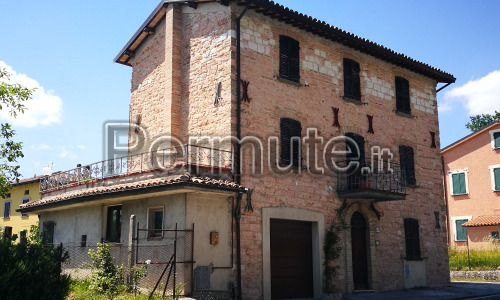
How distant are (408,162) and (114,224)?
11245 millimetres

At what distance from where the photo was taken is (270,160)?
47.3 feet

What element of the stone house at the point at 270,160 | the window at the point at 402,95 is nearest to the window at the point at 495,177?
the stone house at the point at 270,160

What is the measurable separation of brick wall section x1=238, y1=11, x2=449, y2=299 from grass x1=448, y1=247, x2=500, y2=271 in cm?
562

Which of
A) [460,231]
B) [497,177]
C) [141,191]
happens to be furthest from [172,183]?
[460,231]

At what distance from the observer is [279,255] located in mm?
14602

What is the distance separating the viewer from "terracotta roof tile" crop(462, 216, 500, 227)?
86.8ft

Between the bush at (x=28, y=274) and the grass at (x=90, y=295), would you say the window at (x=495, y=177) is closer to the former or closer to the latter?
the grass at (x=90, y=295)

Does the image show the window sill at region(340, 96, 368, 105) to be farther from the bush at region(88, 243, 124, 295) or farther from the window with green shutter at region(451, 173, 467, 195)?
the window with green shutter at region(451, 173, 467, 195)

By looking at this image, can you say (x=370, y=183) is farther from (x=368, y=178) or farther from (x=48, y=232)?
(x=48, y=232)

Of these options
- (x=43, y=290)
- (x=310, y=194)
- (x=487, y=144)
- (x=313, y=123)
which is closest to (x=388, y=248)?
(x=310, y=194)

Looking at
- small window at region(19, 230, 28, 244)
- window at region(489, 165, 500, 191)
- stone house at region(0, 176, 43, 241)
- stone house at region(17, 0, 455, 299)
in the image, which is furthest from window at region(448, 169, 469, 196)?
stone house at region(0, 176, 43, 241)

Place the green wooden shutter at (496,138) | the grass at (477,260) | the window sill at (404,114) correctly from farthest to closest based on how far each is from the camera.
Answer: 1. the green wooden shutter at (496,138)
2. the grass at (477,260)
3. the window sill at (404,114)

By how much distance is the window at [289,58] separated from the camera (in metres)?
15.5

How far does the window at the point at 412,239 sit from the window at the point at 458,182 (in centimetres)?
1281
